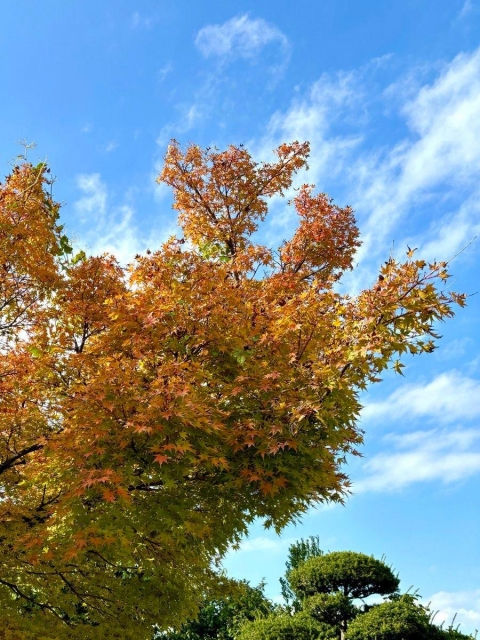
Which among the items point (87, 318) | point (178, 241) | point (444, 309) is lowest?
point (444, 309)

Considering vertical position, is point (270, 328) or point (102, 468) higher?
point (270, 328)

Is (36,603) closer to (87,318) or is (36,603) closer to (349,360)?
(87,318)

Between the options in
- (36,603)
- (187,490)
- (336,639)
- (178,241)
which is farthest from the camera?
(336,639)

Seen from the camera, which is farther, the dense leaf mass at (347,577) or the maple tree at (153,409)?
the dense leaf mass at (347,577)

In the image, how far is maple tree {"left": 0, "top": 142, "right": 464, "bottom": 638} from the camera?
616 cm

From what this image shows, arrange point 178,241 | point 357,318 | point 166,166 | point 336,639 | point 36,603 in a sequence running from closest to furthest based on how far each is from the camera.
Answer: point 357,318 → point 36,603 → point 178,241 → point 336,639 → point 166,166

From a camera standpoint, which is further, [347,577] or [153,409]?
[347,577]

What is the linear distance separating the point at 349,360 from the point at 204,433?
1938mm

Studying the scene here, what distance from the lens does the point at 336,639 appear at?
13.2 m

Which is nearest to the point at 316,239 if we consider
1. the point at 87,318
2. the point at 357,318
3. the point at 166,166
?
the point at 166,166

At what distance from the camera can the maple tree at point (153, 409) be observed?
20.2 feet

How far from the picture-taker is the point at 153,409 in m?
6.05

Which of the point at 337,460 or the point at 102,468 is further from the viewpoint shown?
the point at 337,460

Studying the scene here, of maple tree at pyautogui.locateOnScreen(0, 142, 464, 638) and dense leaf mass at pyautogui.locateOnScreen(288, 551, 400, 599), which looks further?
dense leaf mass at pyautogui.locateOnScreen(288, 551, 400, 599)
